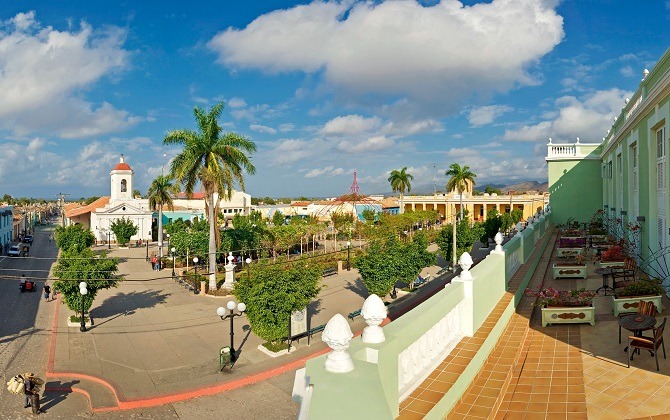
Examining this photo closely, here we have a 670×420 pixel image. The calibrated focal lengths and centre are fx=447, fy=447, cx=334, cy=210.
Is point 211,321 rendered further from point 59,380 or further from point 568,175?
point 568,175

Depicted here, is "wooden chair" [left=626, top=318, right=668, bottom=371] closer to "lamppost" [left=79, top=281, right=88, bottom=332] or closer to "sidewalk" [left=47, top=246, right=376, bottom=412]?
"sidewalk" [left=47, top=246, right=376, bottom=412]

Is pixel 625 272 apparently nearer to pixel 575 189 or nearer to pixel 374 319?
pixel 374 319

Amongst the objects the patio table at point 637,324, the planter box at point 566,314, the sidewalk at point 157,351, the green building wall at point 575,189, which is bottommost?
the sidewalk at point 157,351

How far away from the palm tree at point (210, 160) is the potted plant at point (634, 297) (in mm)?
21291

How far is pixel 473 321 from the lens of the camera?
634 cm

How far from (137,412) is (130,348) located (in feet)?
17.9

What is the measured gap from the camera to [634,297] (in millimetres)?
8516

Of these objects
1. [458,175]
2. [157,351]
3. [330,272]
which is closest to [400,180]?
[458,175]

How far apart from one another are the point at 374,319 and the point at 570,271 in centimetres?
1094

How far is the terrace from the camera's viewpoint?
3.28 m

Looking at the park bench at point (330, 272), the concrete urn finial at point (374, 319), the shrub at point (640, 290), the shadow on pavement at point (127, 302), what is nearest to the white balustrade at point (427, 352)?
the concrete urn finial at point (374, 319)

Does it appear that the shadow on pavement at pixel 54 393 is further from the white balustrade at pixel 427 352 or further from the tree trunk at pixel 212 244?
the tree trunk at pixel 212 244

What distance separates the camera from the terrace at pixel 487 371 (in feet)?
10.8

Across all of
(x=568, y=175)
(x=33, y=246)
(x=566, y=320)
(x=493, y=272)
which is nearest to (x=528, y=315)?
(x=566, y=320)
